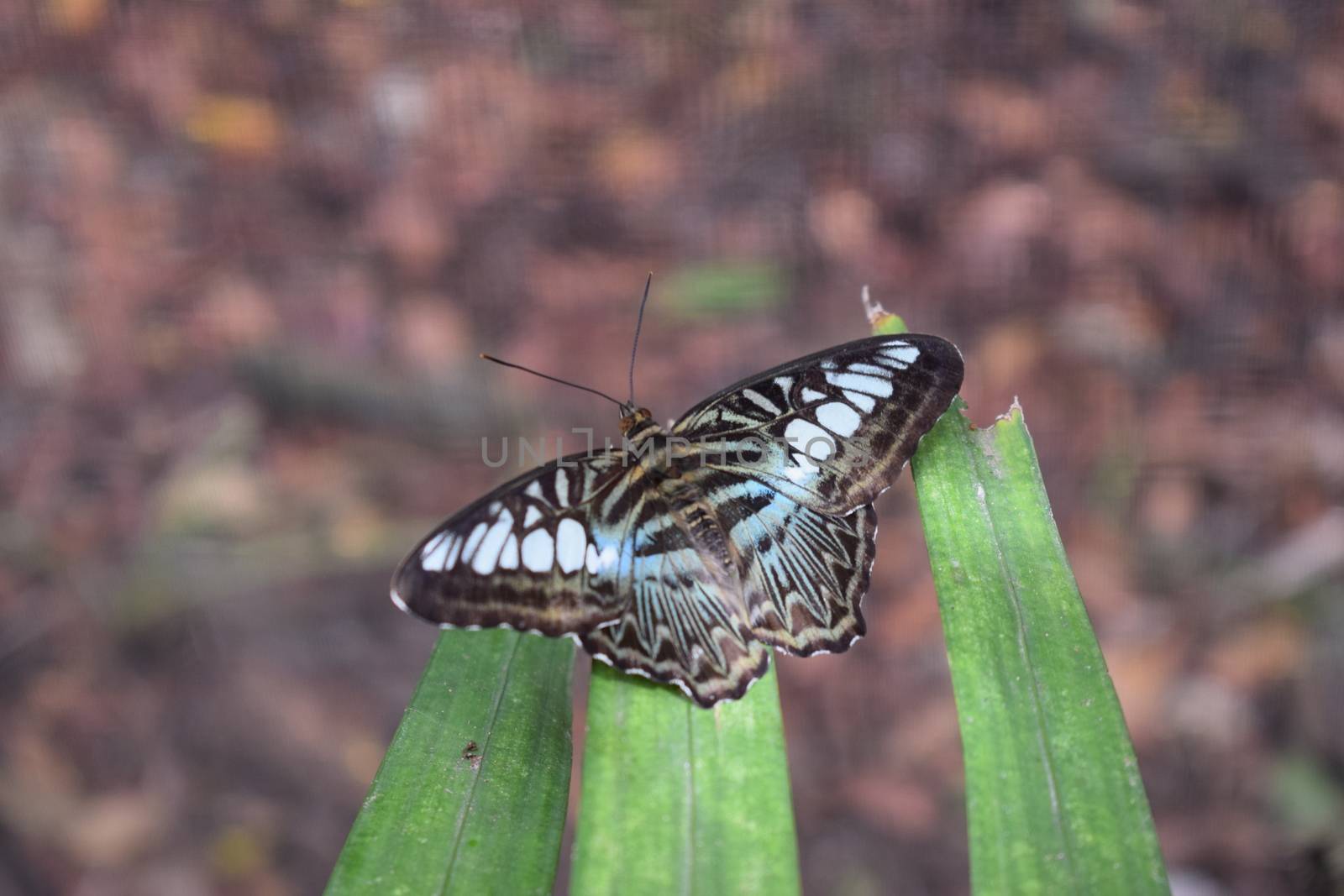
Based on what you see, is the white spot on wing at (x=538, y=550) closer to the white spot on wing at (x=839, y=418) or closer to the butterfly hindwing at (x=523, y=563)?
the butterfly hindwing at (x=523, y=563)

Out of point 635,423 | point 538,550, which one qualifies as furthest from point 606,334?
point 538,550

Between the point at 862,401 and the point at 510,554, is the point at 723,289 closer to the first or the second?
the point at 862,401

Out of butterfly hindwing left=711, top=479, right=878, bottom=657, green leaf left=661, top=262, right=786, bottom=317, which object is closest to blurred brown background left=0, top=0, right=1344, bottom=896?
green leaf left=661, top=262, right=786, bottom=317

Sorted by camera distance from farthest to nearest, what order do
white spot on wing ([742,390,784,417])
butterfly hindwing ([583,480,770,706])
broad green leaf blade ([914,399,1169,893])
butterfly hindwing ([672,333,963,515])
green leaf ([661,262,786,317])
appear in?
green leaf ([661,262,786,317]) < white spot on wing ([742,390,784,417]) < butterfly hindwing ([672,333,963,515]) < butterfly hindwing ([583,480,770,706]) < broad green leaf blade ([914,399,1169,893])

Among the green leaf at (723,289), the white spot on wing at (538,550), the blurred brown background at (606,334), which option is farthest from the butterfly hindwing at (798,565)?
the green leaf at (723,289)

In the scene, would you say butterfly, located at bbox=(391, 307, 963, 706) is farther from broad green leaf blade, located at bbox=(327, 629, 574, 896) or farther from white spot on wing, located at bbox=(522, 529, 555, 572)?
broad green leaf blade, located at bbox=(327, 629, 574, 896)

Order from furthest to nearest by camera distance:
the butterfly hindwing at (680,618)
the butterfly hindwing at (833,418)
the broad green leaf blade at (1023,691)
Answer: the butterfly hindwing at (833,418)
the butterfly hindwing at (680,618)
the broad green leaf blade at (1023,691)
